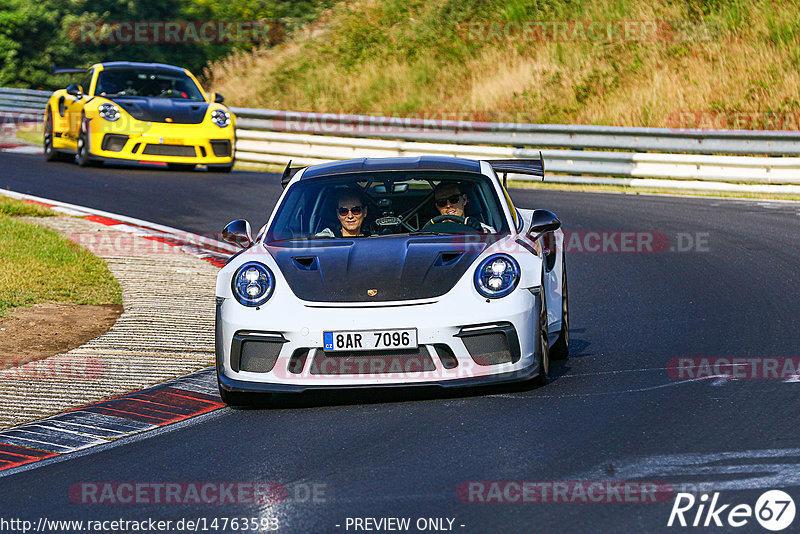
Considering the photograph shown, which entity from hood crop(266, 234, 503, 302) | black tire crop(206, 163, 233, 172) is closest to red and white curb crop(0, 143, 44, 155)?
black tire crop(206, 163, 233, 172)

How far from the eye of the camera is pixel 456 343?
6664 mm

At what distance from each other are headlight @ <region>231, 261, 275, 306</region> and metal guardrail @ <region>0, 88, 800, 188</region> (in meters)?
12.6

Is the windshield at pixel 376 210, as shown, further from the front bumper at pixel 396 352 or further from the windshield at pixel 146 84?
the windshield at pixel 146 84

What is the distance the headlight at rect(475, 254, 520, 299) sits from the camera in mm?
6855

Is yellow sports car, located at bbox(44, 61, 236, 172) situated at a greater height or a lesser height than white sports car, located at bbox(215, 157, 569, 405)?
greater

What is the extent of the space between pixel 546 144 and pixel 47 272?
441 inches

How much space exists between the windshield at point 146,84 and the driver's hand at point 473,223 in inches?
523

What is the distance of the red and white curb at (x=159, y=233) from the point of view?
13.0 meters

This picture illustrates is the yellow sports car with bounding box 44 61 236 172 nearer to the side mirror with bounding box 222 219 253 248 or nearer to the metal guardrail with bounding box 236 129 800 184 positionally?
the metal guardrail with bounding box 236 129 800 184

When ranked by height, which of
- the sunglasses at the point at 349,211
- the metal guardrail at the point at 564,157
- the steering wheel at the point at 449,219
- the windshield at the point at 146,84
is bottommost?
the steering wheel at the point at 449,219

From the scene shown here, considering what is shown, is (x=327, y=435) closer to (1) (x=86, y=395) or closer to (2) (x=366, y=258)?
(2) (x=366, y=258)

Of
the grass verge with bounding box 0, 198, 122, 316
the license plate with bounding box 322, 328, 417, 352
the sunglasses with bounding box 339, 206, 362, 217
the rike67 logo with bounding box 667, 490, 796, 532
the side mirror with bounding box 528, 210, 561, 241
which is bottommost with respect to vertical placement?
the rike67 logo with bounding box 667, 490, 796, 532

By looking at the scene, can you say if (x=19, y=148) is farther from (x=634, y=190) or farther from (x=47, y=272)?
(x=47, y=272)

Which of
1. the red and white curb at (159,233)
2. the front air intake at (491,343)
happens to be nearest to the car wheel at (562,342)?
the front air intake at (491,343)
